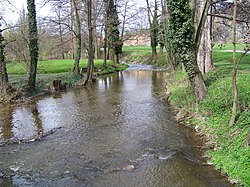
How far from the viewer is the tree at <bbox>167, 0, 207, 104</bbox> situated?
9.98 m

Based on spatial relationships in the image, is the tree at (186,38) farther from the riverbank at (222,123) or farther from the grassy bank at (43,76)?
the grassy bank at (43,76)

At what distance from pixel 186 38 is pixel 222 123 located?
387cm

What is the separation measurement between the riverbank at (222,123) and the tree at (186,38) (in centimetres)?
60

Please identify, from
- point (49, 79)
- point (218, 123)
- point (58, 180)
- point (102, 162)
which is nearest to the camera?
point (58, 180)

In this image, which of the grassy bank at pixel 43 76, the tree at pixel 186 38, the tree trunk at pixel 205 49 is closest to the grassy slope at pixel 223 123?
the tree at pixel 186 38

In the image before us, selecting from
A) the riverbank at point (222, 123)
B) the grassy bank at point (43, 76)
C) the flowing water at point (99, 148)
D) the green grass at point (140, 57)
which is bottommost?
the flowing water at point (99, 148)

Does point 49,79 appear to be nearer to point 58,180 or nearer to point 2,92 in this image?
point 2,92

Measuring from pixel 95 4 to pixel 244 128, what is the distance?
911 inches

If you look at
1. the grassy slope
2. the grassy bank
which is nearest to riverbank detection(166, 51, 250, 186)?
the grassy slope

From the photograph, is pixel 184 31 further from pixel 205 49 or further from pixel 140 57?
pixel 140 57

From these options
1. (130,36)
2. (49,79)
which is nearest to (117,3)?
(130,36)

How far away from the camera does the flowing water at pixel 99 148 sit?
5.91m

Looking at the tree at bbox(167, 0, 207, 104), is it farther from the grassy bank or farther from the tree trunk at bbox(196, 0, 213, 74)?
the grassy bank

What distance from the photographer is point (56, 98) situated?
52.1 feet
